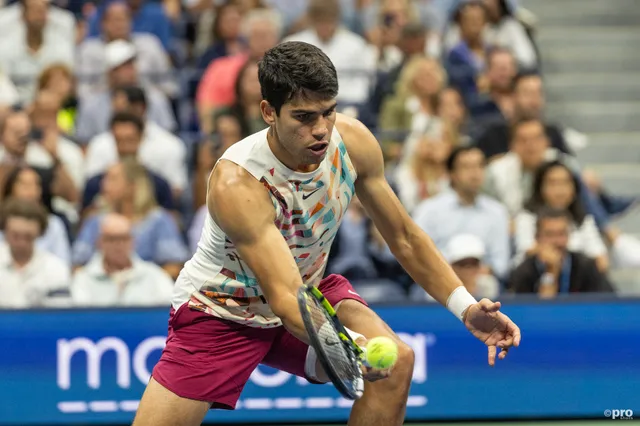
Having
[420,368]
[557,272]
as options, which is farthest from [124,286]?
[557,272]

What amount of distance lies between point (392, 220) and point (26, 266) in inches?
153

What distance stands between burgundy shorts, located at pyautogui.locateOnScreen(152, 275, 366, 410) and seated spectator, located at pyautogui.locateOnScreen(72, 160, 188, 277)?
142 inches

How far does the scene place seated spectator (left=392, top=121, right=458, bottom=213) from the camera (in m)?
9.41

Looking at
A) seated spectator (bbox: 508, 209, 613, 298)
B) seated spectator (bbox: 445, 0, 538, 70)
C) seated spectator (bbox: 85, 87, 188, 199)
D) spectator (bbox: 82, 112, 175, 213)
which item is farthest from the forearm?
seated spectator (bbox: 445, 0, 538, 70)

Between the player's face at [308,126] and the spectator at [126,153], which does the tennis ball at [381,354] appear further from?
the spectator at [126,153]

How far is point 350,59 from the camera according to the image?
10914mm

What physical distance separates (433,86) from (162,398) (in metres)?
5.79

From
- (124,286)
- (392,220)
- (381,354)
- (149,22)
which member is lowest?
(381,354)

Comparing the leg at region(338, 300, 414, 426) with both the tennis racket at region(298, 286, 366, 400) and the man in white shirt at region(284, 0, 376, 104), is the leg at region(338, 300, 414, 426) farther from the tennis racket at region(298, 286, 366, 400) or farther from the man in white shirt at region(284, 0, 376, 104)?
the man in white shirt at region(284, 0, 376, 104)

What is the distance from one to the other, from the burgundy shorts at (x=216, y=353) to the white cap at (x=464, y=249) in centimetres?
312

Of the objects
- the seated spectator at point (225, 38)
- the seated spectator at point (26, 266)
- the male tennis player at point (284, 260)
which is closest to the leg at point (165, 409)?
the male tennis player at point (284, 260)

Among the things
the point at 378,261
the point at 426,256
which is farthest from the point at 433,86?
the point at 426,256

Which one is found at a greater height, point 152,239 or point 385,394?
point 152,239

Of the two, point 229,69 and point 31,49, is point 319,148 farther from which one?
point 31,49
